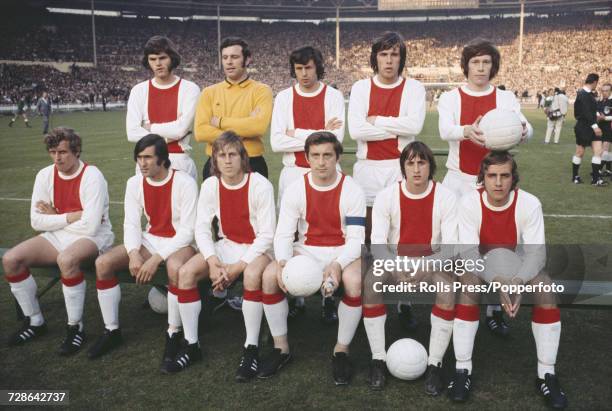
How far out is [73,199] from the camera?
4199 millimetres

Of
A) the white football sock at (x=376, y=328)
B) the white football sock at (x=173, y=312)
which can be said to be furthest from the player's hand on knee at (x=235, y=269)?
the white football sock at (x=376, y=328)

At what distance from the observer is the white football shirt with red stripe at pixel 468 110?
3965 mm

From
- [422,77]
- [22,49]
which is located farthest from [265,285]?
[422,77]

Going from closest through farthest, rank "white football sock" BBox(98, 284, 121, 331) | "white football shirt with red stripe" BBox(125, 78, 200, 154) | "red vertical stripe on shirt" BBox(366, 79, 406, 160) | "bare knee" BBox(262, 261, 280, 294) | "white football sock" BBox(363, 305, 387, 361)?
"white football sock" BBox(363, 305, 387, 361), "bare knee" BBox(262, 261, 280, 294), "white football sock" BBox(98, 284, 121, 331), "red vertical stripe on shirt" BBox(366, 79, 406, 160), "white football shirt with red stripe" BBox(125, 78, 200, 154)

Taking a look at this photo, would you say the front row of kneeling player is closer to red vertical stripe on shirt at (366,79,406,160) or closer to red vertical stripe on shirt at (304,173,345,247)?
red vertical stripe on shirt at (304,173,345,247)

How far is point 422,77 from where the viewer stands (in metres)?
53.1

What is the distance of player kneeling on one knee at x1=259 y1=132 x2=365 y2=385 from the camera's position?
3.46 m

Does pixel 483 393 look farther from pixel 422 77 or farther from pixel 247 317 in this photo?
pixel 422 77

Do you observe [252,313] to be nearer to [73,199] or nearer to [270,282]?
[270,282]

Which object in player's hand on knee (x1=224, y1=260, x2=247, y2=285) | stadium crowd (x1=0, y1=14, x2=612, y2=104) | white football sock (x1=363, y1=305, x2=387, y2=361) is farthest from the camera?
stadium crowd (x1=0, y1=14, x2=612, y2=104)

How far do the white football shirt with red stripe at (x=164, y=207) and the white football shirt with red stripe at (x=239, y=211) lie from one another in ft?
0.44

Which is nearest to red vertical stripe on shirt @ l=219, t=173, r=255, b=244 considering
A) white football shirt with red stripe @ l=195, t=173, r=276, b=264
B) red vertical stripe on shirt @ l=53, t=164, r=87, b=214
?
white football shirt with red stripe @ l=195, t=173, r=276, b=264

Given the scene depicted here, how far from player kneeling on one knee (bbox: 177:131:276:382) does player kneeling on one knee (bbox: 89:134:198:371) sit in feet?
0.38

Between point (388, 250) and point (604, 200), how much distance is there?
21.1 feet
